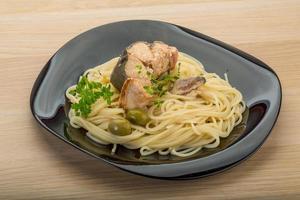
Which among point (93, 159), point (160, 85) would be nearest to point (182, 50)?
point (160, 85)

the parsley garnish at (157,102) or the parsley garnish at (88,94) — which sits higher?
the parsley garnish at (157,102)

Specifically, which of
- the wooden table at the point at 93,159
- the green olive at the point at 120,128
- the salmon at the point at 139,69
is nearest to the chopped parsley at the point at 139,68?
the salmon at the point at 139,69

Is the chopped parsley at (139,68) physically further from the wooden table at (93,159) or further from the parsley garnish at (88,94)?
the wooden table at (93,159)

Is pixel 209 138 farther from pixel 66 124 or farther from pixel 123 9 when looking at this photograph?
pixel 123 9

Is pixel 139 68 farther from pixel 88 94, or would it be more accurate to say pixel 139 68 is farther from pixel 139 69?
pixel 88 94

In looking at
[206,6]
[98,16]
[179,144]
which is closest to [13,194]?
[179,144]

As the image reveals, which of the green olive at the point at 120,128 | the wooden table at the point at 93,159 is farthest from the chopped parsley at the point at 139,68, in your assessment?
the wooden table at the point at 93,159

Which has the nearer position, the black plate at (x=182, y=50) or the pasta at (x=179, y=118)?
the black plate at (x=182, y=50)
